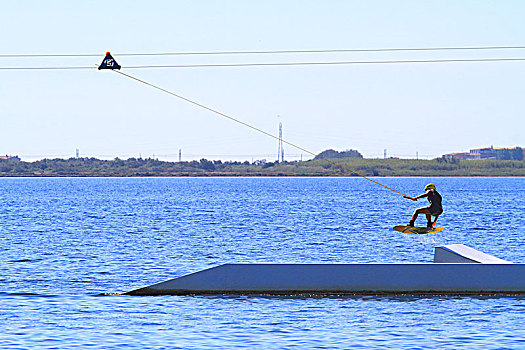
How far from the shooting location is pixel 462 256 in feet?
100

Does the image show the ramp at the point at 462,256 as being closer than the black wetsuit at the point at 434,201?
Yes

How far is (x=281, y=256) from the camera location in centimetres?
4884

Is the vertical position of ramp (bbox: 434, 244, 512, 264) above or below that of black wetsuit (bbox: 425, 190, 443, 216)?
below

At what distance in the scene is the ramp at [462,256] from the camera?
29.6 meters

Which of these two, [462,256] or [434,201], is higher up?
[434,201]

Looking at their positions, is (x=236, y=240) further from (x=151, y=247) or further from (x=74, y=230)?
(x=74, y=230)

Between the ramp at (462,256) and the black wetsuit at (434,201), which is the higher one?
the black wetsuit at (434,201)

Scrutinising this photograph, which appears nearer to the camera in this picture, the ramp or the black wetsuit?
the ramp

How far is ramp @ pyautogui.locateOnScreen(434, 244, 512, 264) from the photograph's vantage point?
2962 cm

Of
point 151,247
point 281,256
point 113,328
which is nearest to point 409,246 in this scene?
point 281,256

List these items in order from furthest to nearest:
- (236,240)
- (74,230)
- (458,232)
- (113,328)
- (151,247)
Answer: (458,232)
(74,230)
(236,240)
(151,247)
(113,328)

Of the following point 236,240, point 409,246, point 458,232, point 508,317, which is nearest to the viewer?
point 508,317

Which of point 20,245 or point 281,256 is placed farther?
point 20,245

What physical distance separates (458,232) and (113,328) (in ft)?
188
